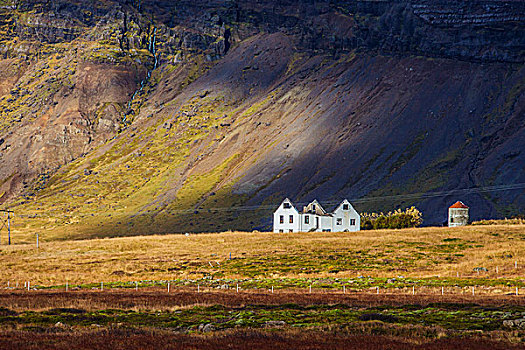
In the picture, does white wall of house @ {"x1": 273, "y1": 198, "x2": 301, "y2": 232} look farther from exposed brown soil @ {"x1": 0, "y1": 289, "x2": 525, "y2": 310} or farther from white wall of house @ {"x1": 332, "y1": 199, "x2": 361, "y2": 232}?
exposed brown soil @ {"x1": 0, "y1": 289, "x2": 525, "y2": 310}

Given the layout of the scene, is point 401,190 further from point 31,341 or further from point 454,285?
point 31,341

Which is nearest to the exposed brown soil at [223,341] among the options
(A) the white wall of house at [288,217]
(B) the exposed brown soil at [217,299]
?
(B) the exposed brown soil at [217,299]

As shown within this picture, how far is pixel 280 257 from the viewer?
262ft

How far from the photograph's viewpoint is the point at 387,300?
139ft

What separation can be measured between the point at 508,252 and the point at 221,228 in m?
126

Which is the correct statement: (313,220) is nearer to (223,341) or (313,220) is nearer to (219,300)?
(219,300)

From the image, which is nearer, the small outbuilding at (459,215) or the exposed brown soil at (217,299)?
the exposed brown soil at (217,299)

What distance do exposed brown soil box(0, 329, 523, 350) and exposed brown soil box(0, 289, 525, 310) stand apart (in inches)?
468

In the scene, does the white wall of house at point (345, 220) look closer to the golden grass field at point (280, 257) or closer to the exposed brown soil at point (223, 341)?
the golden grass field at point (280, 257)

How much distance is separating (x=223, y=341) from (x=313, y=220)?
96.8m

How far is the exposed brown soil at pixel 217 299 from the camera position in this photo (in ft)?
135

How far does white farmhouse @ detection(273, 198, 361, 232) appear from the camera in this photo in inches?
4788

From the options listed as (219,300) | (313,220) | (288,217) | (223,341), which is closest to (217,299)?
(219,300)

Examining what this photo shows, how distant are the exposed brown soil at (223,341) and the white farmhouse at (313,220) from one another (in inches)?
3638
